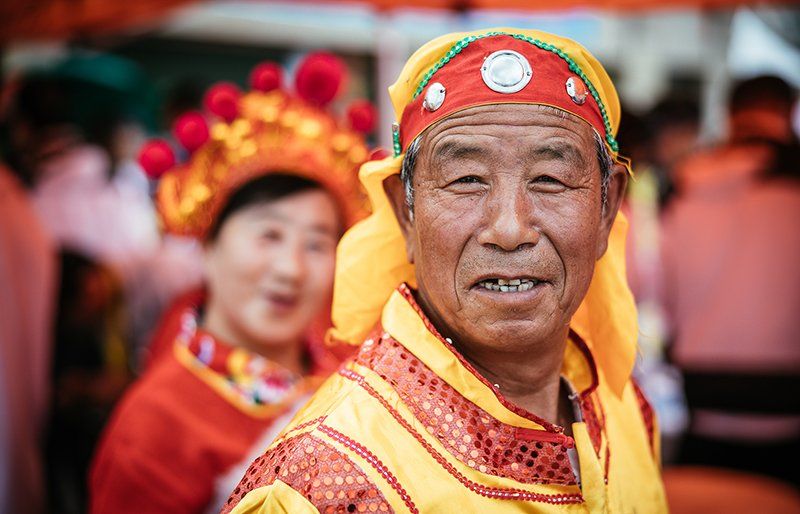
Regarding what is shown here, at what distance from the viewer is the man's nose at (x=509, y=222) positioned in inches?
57.0

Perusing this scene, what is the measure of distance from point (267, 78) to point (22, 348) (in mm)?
1748

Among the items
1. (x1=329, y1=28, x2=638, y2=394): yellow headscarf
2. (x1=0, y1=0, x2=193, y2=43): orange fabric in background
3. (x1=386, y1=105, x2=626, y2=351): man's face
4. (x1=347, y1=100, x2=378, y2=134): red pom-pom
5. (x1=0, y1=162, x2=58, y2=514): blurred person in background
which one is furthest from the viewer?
(x1=0, y1=0, x2=193, y2=43): orange fabric in background

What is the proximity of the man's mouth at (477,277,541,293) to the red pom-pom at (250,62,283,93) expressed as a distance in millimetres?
1561

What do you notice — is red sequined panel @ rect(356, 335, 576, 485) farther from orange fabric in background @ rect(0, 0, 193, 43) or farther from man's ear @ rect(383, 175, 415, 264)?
orange fabric in background @ rect(0, 0, 193, 43)

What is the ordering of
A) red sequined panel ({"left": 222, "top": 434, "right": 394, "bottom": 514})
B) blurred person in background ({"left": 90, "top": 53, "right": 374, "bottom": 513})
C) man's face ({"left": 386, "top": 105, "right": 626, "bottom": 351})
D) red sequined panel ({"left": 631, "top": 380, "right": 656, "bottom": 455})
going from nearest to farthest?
red sequined panel ({"left": 222, "top": 434, "right": 394, "bottom": 514}), man's face ({"left": 386, "top": 105, "right": 626, "bottom": 351}), red sequined panel ({"left": 631, "top": 380, "right": 656, "bottom": 455}), blurred person in background ({"left": 90, "top": 53, "right": 374, "bottom": 513})

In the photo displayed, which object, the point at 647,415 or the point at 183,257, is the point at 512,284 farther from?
the point at 183,257

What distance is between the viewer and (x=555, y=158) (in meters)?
1.49

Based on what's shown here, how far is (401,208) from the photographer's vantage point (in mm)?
1706

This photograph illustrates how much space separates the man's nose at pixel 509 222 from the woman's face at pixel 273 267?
137 cm

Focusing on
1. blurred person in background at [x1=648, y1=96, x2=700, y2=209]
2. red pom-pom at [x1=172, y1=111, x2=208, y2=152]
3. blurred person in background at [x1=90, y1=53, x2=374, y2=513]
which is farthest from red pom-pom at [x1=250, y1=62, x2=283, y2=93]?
blurred person in background at [x1=648, y1=96, x2=700, y2=209]

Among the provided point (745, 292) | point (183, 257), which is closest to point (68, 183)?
point (183, 257)

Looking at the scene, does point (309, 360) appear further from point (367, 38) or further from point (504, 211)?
point (367, 38)

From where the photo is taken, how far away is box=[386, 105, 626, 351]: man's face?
1.47 metres

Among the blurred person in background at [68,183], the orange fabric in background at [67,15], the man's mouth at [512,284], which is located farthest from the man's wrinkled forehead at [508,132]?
the blurred person in background at [68,183]
